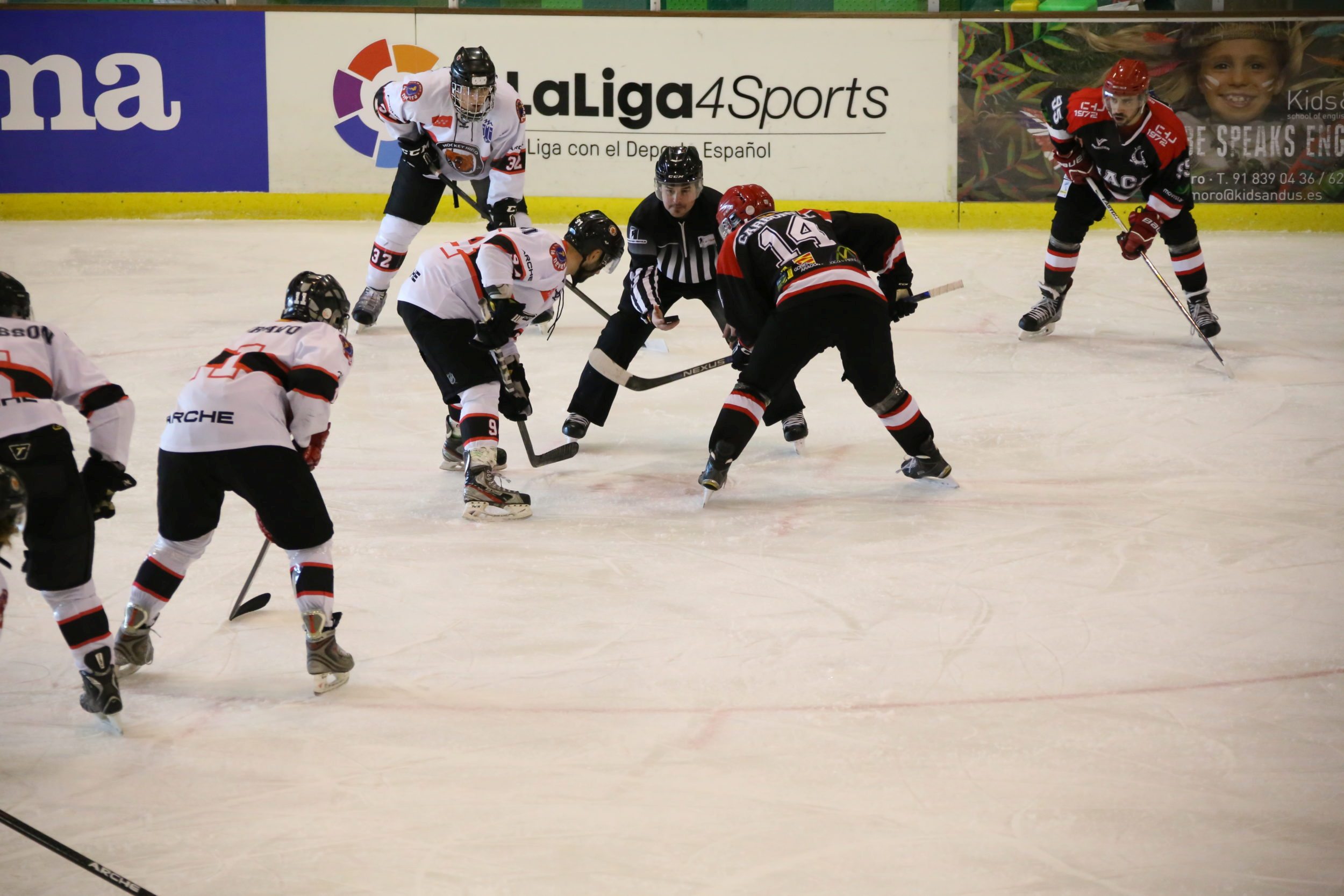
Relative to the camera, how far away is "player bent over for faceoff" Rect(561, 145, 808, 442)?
4395mm

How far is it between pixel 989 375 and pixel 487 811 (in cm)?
356

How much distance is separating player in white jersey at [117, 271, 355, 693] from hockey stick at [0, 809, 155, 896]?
30.7 inches

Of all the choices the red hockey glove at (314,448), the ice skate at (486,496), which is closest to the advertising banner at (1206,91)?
the ice skate at (486,496)

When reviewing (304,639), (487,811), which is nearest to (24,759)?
(304,639)

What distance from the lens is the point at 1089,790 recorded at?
7.47 feet

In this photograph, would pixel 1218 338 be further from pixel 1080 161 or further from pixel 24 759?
pixel 24 759

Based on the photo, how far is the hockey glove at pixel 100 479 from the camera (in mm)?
2531

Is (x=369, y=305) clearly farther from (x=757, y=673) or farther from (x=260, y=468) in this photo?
(x=757, y=673)

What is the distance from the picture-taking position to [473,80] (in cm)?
527

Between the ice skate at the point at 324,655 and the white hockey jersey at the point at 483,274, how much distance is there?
1.39m

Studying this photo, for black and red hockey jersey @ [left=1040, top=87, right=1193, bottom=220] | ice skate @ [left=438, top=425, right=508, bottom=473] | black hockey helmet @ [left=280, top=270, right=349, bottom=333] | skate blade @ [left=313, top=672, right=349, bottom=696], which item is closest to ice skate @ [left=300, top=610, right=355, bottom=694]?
skate blade @ [left=313, top=672, right=349, bottom=696]

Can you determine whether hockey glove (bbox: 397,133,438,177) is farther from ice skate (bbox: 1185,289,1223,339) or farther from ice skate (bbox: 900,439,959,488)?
ice skate (bbox: 1185,289,1223,339)

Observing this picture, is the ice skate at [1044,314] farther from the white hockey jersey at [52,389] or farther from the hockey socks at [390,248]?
the white hockey jersey at [52,389]

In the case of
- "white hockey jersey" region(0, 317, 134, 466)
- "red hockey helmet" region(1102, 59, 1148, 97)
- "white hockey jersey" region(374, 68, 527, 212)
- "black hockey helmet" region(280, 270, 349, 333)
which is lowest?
"white hockey jersey" region(0, 317, 134, 466)
